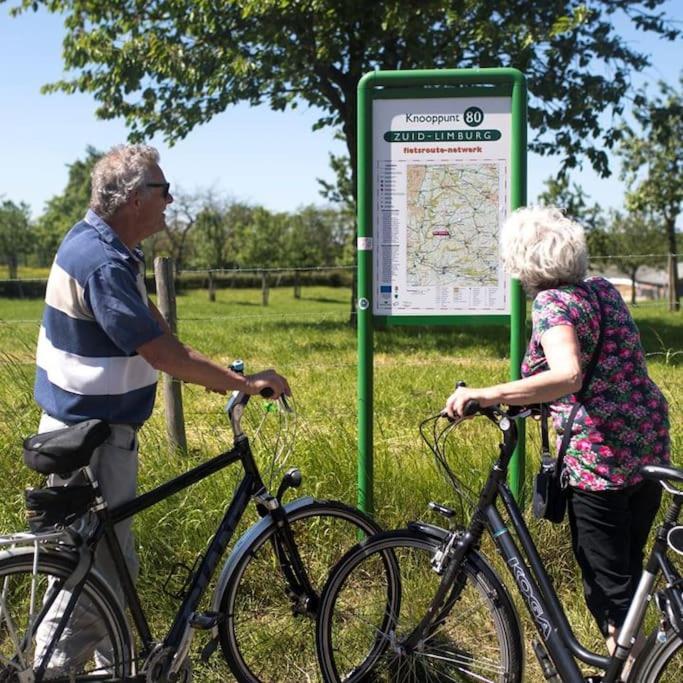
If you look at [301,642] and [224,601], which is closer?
[224,601]

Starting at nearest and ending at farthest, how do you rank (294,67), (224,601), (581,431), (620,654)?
(620,654) < (581,431) < (224,601) < (294,67)

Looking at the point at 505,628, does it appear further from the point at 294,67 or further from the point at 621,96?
the point at 621,96

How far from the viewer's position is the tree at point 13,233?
190 ft

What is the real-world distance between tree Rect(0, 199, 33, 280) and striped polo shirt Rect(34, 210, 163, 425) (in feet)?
186

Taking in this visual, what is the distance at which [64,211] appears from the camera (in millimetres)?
75875

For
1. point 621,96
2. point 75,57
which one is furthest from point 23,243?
point 621,96

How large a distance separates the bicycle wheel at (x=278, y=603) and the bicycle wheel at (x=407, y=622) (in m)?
0.16

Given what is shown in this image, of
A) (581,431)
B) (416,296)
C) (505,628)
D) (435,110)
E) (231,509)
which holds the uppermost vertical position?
(435,110)

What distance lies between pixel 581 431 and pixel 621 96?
1403cm

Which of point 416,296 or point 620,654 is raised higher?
point 416,296

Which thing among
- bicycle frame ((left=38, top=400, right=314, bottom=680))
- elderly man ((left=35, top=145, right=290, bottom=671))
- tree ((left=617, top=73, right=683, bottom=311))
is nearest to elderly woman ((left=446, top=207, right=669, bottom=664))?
bicycle frame ((left=38, top=400, right=314, bottom=680))

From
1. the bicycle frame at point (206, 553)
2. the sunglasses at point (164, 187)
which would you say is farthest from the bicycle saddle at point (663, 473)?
the sunglasses at point (164, 187)

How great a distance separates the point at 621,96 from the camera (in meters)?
15.1

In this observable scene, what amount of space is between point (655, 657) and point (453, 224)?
2127 mm
